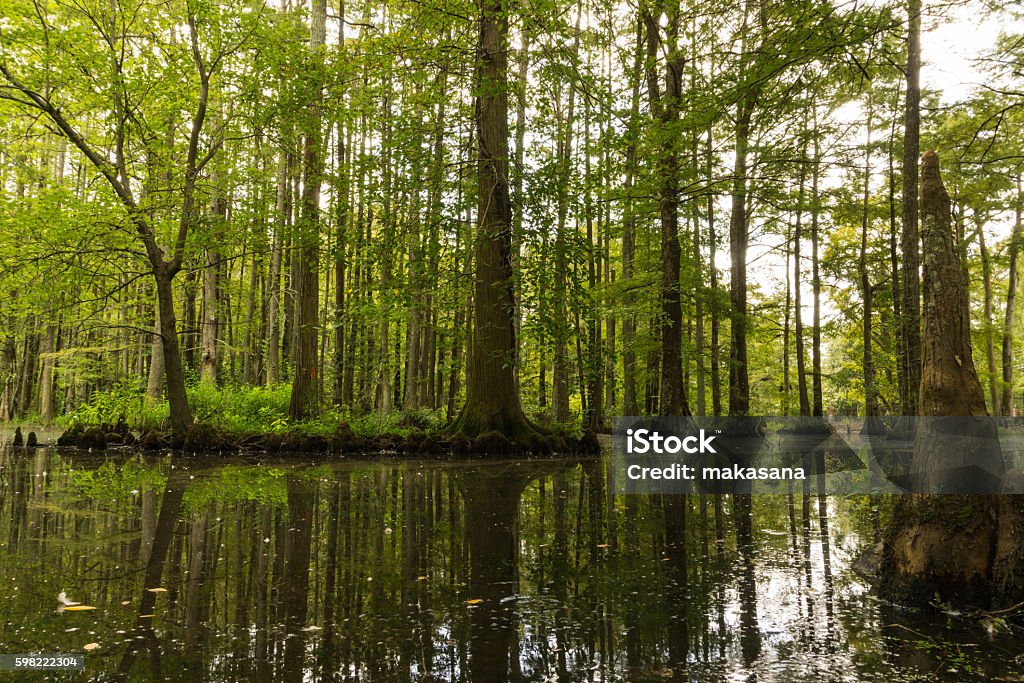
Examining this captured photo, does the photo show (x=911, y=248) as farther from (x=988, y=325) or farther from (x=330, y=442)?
(x=988, y=325)

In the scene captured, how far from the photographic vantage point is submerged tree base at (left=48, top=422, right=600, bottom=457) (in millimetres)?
14617

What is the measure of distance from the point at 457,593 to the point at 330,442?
445 inches

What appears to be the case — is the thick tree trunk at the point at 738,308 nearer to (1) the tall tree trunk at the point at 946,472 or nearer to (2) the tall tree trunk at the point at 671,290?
(2) the tall tree trunk at the point at 671,290

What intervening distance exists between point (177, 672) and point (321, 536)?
3.15 meters

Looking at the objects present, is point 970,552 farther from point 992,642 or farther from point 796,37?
point 796,37

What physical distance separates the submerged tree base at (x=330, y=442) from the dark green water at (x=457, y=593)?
583 centimetres

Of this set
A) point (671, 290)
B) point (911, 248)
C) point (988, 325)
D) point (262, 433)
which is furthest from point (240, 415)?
point (988, 325)

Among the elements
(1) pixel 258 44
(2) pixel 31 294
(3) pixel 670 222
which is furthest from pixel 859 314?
(2) pixel 31 294

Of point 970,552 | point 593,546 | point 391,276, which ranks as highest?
point 391,276

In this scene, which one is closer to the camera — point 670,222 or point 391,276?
point 391,276

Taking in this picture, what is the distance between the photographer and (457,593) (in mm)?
4719

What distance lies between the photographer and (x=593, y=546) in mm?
6250

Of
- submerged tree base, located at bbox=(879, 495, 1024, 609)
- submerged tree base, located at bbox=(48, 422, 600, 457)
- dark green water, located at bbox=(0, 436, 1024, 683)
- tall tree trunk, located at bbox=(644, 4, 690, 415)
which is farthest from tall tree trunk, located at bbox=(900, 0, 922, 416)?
submerged tree base, located at bbox=(879, 495, 1024, 609)

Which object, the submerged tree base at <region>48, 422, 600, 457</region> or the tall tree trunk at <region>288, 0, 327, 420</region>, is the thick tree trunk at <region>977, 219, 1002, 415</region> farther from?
the tall tree trunk at <region>288, 0, 327, 420</region>
